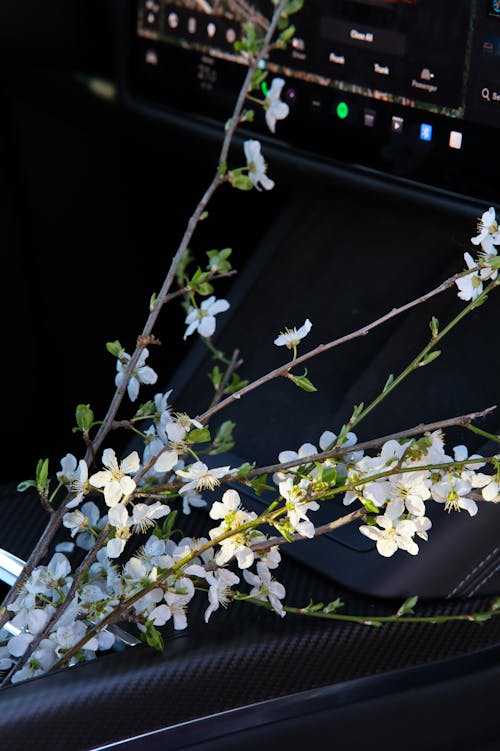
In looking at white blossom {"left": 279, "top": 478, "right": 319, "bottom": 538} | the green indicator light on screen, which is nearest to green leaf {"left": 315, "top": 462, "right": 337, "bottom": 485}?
white blossom {"left": 279, "top": 478, "right": 319, "bottom": 538}

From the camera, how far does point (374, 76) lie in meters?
1.04

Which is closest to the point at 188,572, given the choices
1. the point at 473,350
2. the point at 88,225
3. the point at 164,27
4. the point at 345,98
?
the point at 473,350

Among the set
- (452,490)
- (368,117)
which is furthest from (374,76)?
(452,490)

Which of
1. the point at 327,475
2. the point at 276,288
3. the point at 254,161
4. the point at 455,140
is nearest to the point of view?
the point at 327,475

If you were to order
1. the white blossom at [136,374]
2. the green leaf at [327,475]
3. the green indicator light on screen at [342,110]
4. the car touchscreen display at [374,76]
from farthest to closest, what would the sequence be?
the green indicator light on screen at [342,110] < the car touchscreen display at [374,76] < the white blossom at [136,374] < the green leaf at [327,475]

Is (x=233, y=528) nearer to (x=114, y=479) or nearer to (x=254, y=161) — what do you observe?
(x=114, y=479)

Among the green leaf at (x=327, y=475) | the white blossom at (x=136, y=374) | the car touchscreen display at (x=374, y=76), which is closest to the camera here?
the green leaf at (x=327, y=475)

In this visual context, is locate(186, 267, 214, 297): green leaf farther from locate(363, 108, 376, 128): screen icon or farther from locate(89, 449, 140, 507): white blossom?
locate(363, 108, 376, 128): screen icon

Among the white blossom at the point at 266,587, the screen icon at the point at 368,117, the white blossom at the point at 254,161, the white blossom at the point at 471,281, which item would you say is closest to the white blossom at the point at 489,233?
the white blossom at the point at 471,281

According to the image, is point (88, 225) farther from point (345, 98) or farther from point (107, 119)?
point (345, 98)

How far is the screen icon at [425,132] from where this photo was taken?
100 centimetres

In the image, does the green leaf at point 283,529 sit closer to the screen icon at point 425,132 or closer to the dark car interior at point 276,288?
the dark car interior at point 276,288

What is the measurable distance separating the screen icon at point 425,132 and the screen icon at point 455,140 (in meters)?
0.02

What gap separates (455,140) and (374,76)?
11cm
